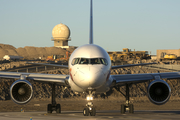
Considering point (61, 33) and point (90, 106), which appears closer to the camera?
point (90, 106)

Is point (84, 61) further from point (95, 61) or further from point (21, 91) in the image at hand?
point (21, 91)

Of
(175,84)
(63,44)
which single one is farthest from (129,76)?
(63,44)

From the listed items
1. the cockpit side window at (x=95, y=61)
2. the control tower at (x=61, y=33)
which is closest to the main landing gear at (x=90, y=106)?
the cockpit side window at (x=95, y=61)

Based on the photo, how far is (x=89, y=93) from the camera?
21.2 m

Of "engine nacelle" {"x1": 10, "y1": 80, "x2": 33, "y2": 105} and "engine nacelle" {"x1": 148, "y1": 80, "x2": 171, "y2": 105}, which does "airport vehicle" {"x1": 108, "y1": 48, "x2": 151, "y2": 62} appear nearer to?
"engine nacelle" {"x1": 148, "y1": 80, "x2": 171, "y2": 105}

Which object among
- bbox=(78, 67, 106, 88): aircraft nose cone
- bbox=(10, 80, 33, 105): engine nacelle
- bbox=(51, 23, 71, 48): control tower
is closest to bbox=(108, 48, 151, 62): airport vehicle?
bbox=(51, 23, 71, 48): control tower

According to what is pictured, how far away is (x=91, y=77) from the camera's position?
19297 millimetres

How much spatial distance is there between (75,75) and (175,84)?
1757 inches

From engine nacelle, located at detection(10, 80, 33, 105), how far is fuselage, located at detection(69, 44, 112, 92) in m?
3.66

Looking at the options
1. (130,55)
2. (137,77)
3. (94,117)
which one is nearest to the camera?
(94,117)

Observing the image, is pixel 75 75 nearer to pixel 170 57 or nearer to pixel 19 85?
pixel 19 85

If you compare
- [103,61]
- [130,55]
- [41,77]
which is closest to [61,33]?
[130,55]

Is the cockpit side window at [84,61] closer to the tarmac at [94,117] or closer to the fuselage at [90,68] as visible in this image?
the fuselage at [90,68]

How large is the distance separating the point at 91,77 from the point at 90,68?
24.9 inches
